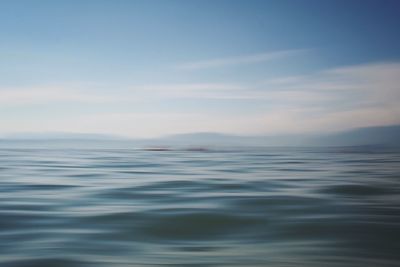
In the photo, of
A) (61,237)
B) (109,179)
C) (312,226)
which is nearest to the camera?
(61,237)

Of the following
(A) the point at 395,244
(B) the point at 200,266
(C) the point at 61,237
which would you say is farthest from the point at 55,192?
(A) the point at 395,244

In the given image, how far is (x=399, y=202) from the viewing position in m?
6.66

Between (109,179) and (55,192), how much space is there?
8.03ft

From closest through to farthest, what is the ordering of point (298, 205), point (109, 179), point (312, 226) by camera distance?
point (312, 226) < point (298, 205) < point (109, 179)

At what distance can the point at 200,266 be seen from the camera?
11.6ft

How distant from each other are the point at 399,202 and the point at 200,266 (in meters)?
4.72

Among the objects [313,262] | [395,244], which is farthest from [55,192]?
[395,244]

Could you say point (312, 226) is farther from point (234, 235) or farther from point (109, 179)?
point (109, 179)

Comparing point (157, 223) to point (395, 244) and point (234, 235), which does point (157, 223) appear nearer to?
point (234, 235)

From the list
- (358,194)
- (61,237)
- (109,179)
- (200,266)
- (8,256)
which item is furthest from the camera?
(109,179)

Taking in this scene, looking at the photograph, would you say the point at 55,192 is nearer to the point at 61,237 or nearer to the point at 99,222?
the point at 99,222

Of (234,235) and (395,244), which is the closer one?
(395,244)

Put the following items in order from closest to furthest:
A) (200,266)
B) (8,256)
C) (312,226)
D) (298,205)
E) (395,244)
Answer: (200,266)
(8,256)
(395,244)
(312,226)
(298,205)

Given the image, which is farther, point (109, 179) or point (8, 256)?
point (109, 179)
